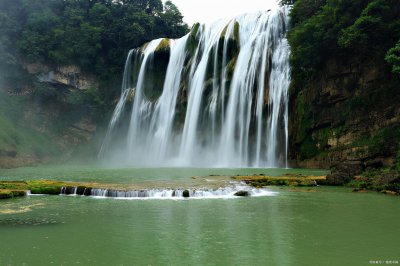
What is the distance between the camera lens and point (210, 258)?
296 inches

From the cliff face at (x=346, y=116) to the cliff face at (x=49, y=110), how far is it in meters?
31.2

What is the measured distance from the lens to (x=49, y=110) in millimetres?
53562

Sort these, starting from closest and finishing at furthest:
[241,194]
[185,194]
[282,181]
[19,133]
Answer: [185,194] < [241,194] < [282,181] < [19,133]

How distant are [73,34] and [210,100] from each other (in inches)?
974

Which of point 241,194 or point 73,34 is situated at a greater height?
point 73,34

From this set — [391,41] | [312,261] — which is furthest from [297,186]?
[391,41]

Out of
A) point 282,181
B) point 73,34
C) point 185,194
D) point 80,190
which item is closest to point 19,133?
point 73,34

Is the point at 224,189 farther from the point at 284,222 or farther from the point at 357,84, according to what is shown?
the point at 357,84

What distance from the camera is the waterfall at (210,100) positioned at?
3347 cm

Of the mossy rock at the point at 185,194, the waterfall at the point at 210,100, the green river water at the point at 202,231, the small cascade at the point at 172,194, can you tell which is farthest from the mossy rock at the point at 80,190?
the waterfall at the point at 210,100

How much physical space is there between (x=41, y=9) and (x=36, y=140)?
18.3m

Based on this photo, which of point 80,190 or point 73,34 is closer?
point 80,190

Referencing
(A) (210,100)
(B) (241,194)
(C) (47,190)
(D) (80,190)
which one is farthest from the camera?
(A) (210,100)

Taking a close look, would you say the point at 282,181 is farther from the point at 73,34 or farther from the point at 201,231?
the point at 73,34
